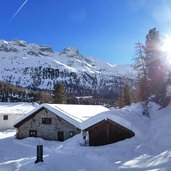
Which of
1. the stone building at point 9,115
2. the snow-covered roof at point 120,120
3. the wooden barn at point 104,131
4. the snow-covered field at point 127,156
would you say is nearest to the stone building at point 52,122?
the snow-covered field at point 127,156

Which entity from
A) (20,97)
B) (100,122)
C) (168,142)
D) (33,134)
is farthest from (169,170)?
(20,97)

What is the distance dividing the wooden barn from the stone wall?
31.2ft

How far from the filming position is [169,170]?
16.0 meters

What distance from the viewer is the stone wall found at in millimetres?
41781

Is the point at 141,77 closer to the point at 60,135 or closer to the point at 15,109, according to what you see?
the point at 60,135

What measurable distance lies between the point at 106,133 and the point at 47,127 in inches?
585

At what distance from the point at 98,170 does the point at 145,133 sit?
40.5ft

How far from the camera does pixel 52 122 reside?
143ft

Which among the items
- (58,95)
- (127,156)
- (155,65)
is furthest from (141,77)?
(58,95)

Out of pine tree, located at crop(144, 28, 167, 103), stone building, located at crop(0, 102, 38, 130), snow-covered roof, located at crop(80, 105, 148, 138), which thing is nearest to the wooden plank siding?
snow-covered roof, located at crop(80, 105, 148, 138)

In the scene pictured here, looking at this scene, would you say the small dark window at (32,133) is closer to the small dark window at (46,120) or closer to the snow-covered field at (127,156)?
the small dark window at (46,120)

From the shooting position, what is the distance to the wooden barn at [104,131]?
30203 mm

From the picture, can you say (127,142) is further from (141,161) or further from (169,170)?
(169,170)

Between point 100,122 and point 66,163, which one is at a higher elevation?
point 100,122
